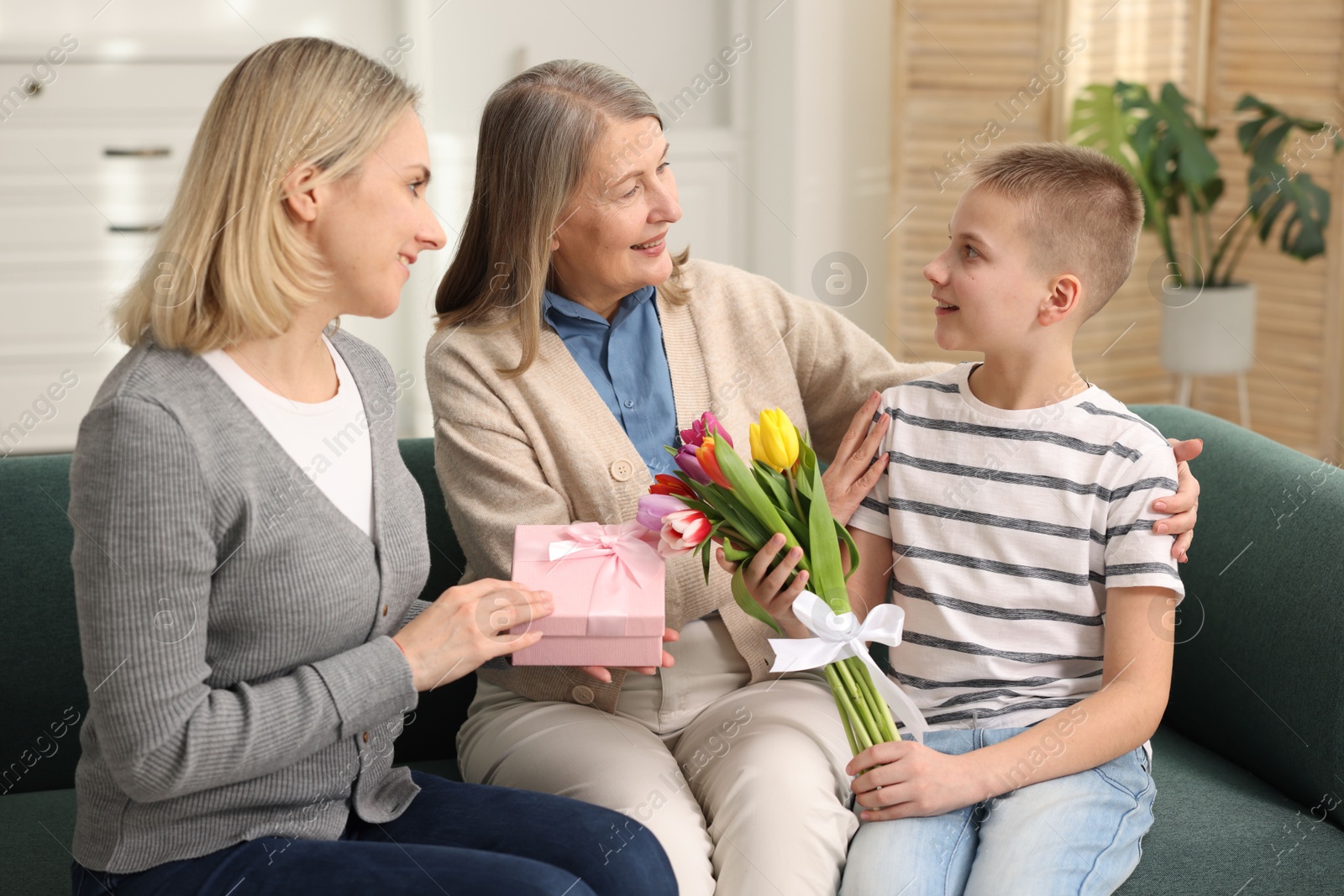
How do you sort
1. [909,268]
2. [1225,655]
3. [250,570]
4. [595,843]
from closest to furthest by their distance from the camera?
[250,570], [595,843], [1225,655], [909,268]

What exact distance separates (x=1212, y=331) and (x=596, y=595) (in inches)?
124

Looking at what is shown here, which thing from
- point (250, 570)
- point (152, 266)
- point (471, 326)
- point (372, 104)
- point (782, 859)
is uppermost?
point (372, 104)

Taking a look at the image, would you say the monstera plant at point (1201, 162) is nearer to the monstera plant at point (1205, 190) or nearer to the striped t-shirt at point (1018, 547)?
the monstera plant at point (1205, 190)

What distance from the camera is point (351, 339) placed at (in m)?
1.43

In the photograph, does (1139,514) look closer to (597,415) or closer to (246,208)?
(597,415)

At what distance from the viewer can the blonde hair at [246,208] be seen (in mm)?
1149

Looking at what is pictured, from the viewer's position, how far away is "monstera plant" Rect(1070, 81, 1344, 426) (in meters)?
3.68

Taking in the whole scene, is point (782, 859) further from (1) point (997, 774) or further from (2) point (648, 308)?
(2) point (648, 308)

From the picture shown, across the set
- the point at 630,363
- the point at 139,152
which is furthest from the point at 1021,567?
the point at 139,152

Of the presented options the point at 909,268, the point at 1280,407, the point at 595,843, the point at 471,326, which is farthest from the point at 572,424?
the point at 1280,407

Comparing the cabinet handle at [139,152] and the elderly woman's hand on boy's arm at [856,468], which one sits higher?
the cabinet handle at [139,152]

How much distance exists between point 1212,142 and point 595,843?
152 inches

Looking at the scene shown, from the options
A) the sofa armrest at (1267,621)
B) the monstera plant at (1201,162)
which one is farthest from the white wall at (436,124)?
the sofa armrest at (1267,621)

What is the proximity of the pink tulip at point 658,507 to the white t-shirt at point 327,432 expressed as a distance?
29cm
